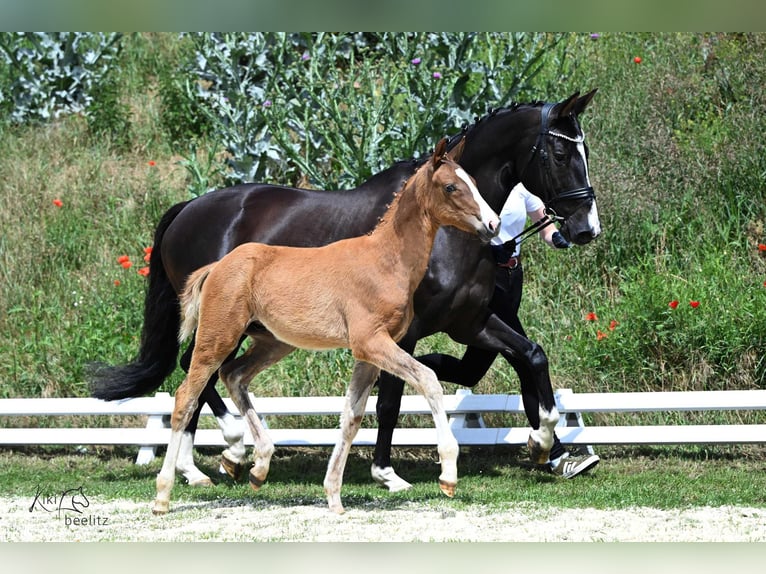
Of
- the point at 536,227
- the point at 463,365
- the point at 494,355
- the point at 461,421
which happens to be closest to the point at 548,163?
the point at 536,227

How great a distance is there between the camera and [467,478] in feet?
23.9

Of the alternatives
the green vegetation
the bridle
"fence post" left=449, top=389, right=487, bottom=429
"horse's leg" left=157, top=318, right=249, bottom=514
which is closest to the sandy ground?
"horse's leg" left=157, top=318, right=249, bottom=514

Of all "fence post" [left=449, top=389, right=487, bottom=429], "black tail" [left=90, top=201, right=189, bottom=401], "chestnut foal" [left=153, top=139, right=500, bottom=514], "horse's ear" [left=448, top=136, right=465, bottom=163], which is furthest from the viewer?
"fence post" [left=449, top=389, right=487, bottom=429]

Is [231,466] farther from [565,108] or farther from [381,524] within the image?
[565,108]

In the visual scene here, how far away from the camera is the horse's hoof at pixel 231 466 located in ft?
23.2

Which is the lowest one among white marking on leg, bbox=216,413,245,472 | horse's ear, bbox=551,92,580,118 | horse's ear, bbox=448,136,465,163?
white marking on leg, bbox=216,413,245,472

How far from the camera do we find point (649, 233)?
992cm

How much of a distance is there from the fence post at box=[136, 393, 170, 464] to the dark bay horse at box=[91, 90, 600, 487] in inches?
26.9

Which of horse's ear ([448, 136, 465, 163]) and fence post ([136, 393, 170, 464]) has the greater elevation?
horse's ear ([448, 136, 465, 163])

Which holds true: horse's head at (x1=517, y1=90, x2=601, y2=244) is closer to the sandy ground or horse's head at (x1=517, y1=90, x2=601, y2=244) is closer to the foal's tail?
the sandy ground

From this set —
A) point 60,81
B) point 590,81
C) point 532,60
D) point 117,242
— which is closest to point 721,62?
point 590,81

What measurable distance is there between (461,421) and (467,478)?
64 centimetres

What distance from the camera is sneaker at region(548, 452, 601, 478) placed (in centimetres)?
711

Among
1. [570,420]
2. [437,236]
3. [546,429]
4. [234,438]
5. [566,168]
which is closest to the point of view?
[566,168]
